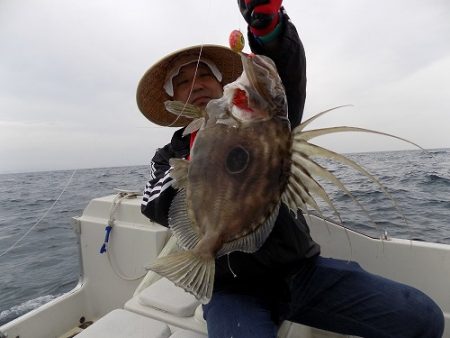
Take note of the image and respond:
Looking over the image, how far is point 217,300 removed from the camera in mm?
2234

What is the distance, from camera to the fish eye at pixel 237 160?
1461 mm

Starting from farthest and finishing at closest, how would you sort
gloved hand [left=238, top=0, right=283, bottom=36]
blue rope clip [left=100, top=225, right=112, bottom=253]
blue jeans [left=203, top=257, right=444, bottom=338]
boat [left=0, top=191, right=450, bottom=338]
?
blue rope clip [left=100, top=225, right=112, bottom=253] < boat [left=0, top=191, right=450, bottom=338] < blue jeans [left=203, top=257, right=444, bottom=338] < gloved hand [left=238, top=0, right=283, bottom=36]

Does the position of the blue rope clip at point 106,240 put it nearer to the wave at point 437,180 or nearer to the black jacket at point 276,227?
the black jacket at point 276,227

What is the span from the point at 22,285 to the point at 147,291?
4733mm

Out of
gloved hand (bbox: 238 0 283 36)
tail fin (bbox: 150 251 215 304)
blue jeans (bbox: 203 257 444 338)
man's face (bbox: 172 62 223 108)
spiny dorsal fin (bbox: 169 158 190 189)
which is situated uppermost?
gloved hand (bbox: 238 0 283 36)

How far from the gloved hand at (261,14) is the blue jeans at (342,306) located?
65.9 inches

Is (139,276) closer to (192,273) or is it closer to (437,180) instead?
A: (192,273)

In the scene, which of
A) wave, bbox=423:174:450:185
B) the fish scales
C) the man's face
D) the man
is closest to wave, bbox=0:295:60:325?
the man

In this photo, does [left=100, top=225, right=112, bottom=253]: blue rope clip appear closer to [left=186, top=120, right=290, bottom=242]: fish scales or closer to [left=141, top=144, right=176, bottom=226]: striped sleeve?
[left=141, top=144, right=176, bottom=226]: striped sleeve

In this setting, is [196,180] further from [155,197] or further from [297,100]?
[297,100]

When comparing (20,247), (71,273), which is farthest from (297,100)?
(20,247)

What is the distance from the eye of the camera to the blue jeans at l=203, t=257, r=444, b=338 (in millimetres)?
2180

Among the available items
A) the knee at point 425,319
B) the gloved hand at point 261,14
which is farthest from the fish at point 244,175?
the knee at point 425,319

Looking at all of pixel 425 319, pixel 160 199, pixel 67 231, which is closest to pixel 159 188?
pixel 160 199
